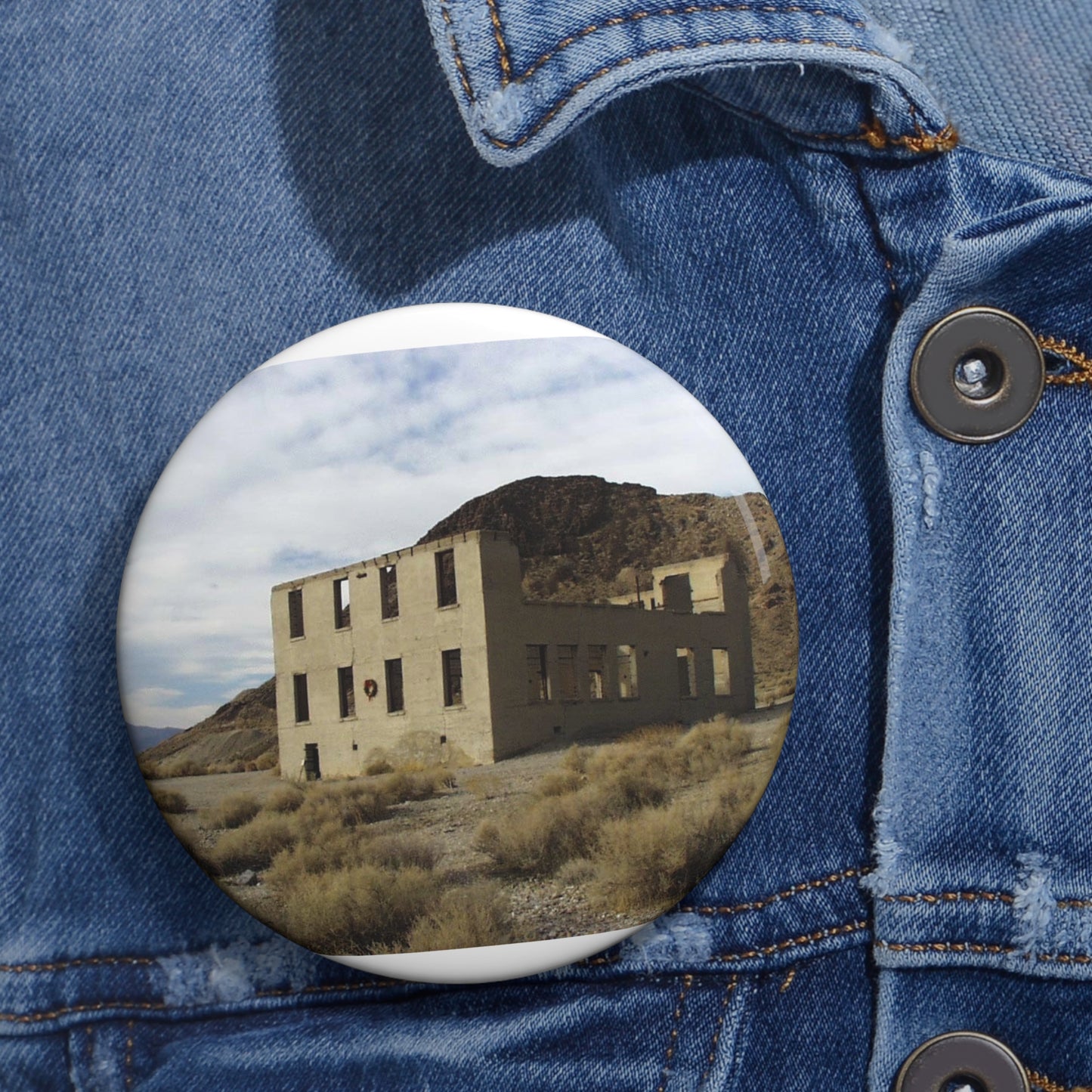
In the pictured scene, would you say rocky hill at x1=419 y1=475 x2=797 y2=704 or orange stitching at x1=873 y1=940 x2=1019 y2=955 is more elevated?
rocky hill at x1=419 y1=475 x2=797 y2=704

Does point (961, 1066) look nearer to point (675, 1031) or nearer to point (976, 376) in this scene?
point (675, 1031)

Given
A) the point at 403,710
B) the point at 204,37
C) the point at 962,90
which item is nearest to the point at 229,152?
the point at 204,37

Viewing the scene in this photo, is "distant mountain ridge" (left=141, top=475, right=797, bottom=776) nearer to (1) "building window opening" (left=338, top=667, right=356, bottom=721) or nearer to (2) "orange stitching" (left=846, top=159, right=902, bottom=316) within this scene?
(1) "building window opening" (left=338, top=667, right=356, bottom=721)

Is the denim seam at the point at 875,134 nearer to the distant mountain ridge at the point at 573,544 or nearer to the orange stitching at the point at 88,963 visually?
the distant mountain ridge at the point at 573,544

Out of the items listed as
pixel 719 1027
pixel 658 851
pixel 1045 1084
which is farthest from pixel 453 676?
pixel 1045 1084

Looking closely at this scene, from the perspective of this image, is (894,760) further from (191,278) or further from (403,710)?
(191,278)

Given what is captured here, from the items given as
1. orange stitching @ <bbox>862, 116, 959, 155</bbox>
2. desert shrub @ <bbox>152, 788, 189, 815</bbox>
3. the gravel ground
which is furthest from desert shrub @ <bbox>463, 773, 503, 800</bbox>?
orange stitching @ <bbox>862, 116, 959, 155</bbox>
